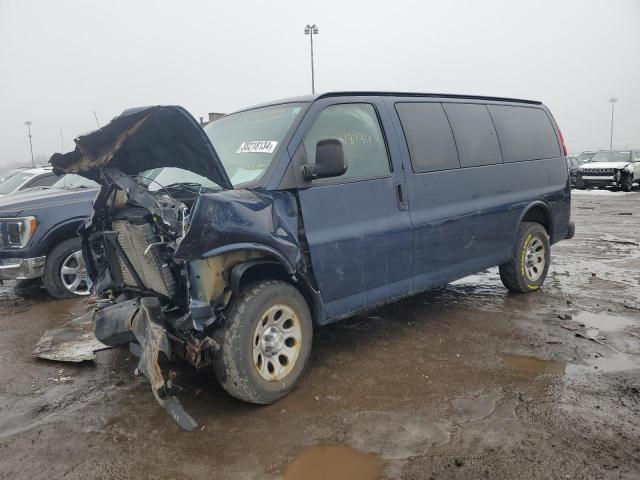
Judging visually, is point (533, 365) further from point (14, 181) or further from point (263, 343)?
point (14, 181)

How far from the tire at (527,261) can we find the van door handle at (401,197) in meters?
2.03

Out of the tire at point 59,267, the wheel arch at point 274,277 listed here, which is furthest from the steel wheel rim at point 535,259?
the tire at point 59,267

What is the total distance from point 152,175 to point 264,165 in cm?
113

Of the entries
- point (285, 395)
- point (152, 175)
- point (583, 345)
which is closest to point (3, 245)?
point (152, 175)

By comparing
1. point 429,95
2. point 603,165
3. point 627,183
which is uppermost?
point 429,95

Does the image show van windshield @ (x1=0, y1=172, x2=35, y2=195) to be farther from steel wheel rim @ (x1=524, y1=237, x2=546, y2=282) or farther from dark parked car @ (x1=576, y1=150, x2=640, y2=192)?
dark parked car @ (x1=576, y1=150, x2=640, y2=192)

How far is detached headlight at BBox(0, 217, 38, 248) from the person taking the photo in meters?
5.62

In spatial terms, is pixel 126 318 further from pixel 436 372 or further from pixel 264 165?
pixel 436 372

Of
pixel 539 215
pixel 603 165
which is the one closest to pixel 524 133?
pixel 539 215

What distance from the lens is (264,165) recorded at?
11.0 feet

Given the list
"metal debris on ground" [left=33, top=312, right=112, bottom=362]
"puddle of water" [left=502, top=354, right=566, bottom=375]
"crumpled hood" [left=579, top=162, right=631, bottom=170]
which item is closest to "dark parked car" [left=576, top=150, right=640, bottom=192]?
"crumpled hood" [left=579, top=162, right=631, bottom=170]

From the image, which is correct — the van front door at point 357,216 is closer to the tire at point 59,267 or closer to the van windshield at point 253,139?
the van windshield at point 253,139

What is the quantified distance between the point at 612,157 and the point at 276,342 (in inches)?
958

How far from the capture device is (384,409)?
3.10 meters
